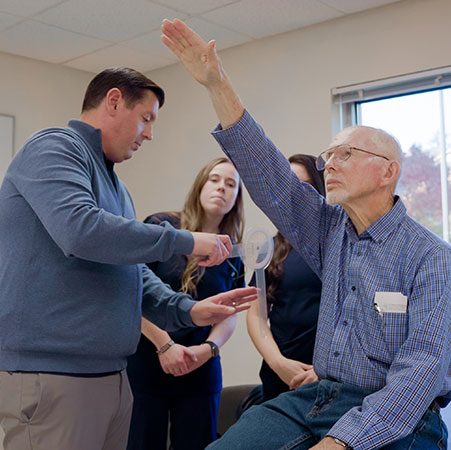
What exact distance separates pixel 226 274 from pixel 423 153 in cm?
158

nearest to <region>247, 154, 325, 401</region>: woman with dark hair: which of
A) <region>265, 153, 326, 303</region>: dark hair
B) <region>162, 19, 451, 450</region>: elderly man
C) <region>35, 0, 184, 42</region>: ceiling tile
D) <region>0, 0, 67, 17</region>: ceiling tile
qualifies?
<region>265, 153, 326, 303</region>: dark hair

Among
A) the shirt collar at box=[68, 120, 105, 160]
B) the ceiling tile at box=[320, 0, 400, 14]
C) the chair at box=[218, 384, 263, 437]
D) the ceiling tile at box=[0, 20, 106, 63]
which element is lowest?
the chair at box=[218, 384, 263, 437]

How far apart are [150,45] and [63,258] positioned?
9.35 feet

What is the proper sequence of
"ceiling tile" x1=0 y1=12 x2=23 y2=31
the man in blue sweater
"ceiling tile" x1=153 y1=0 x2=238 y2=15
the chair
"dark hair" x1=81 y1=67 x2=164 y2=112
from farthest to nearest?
"ceiling tile" x1=0 y1=12 x2=23 y2=31 → "ceiling tile" x1=153 y1=0 x2=238 y2=15 → the chair → "dark hair" x1=81 y1=67 x2=164 y2=112 → the man in blue sweater

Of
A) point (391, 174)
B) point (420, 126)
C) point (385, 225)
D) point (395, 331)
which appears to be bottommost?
point (395, 331)

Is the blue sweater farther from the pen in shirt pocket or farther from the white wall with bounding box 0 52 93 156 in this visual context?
the white wall with bounding box 0 52 93 156

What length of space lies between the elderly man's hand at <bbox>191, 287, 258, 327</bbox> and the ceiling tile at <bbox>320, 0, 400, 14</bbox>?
6.87 ft

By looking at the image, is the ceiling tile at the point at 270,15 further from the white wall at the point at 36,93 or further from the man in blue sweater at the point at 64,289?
the man in blue sweater at the point at 64,289

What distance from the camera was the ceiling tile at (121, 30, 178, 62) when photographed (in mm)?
4102

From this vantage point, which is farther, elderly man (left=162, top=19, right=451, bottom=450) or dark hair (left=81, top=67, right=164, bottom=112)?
dark hair (left=81, top=67, right=164, bottom=112)

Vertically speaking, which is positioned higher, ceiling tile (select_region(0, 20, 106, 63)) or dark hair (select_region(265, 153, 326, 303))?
ceiling tile (select_region(0, 20, 106, 63))

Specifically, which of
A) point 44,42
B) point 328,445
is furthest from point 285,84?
Result: point 328,445

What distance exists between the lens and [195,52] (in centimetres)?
170

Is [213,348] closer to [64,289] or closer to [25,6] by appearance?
[64,289]
